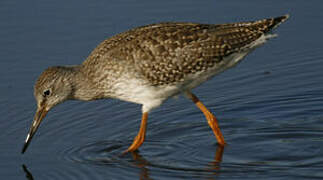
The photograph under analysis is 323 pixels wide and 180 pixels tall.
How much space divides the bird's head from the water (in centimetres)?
51

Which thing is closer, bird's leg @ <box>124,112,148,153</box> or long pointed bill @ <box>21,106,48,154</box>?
long pointed bill @ <box>21,106,48,154</box>

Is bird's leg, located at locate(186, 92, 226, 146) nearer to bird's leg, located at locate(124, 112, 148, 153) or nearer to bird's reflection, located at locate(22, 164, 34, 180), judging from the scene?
bird's leg, located at locate(124, 112, 148, 153)

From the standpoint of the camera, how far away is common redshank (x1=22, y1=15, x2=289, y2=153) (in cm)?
1193

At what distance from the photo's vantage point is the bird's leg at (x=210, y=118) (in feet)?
41.3

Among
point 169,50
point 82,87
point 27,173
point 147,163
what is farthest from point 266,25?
point 27,173

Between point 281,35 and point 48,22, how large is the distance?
5.04 metres

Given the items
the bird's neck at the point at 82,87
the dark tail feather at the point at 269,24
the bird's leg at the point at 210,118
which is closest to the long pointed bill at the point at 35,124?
the bird's neck at the point at 82,87

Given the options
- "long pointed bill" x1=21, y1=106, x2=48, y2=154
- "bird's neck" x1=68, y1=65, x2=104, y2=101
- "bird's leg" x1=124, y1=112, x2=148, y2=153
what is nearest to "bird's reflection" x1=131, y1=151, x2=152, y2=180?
"bird's leg" x1=124, y1=112, x2=148, y2=153

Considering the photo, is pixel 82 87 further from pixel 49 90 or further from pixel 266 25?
pixel 266 25

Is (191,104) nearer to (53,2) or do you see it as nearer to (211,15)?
(211,15)

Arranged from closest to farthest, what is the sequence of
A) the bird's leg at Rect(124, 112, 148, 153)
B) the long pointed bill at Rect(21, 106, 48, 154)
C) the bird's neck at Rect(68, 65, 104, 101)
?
the long pointed bill at Rect(21, 106, 48, 154), the bird's neck at Rect(68, 65, 104, 101), the bird's leg at Rect(124, 112, 148, 153)

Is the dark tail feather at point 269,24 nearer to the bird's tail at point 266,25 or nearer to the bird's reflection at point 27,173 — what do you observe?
the bird's tail at point 266,25

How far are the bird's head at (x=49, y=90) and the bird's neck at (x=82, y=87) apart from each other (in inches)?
2.7

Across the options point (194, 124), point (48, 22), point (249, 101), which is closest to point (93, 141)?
point (194, 124)
